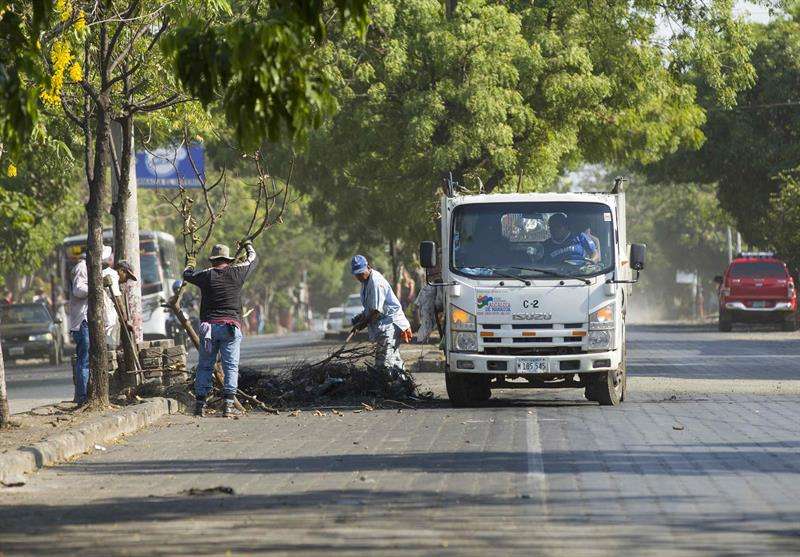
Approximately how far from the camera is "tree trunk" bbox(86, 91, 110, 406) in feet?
53.9

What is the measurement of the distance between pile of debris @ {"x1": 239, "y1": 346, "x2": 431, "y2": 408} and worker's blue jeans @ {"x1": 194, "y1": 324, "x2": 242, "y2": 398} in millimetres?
1137

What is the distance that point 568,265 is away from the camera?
17000 millimetres

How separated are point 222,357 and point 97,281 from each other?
1563mm

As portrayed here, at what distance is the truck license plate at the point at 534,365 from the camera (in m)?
16.7

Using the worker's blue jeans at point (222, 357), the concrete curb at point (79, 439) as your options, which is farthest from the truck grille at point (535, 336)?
the concrete curb at point (79, 439)

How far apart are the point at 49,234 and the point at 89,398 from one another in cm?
2689

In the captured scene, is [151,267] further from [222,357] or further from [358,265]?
[222,357]

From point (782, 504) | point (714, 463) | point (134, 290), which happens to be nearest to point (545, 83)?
point (134, 290)

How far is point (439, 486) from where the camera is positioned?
10094mm

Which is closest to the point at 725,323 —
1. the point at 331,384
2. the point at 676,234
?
the point at 331,384

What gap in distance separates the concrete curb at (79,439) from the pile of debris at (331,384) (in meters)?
1.43

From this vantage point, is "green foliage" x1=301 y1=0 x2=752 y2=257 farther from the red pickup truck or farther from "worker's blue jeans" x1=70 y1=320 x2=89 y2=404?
"worker's blue jeans" x1=70 y1=320 x2=89 y2=404

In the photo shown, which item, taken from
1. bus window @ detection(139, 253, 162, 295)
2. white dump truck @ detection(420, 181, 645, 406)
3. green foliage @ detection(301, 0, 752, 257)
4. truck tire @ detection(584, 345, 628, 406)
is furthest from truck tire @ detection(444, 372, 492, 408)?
bus window @ detection(139, 253, 162, 295)

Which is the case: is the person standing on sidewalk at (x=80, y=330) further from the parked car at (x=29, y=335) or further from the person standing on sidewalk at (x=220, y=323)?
the parked car at (x=29, y=335)
